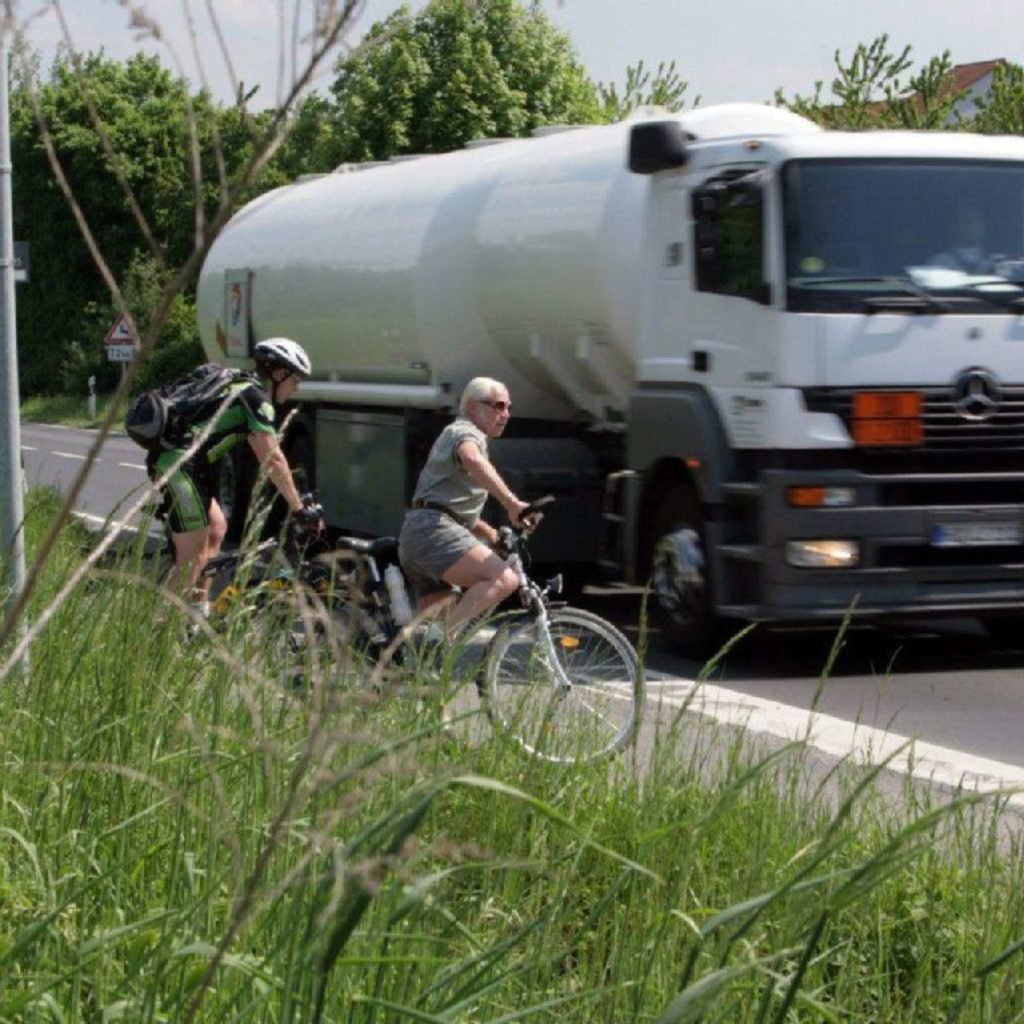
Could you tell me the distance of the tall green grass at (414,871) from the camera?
2.49m

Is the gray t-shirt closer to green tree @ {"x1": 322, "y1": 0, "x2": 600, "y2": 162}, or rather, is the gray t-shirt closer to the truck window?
the truck window

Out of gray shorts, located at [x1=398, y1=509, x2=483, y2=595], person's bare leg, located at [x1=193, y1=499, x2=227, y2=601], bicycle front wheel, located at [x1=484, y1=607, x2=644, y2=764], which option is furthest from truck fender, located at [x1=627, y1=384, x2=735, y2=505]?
bicycle front wheel, located at [x1=484, y1=607, x2=644, y2=764]

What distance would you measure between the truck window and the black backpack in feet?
10.4

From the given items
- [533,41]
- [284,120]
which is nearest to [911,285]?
[284,120]

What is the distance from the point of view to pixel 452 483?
10008 millimetres

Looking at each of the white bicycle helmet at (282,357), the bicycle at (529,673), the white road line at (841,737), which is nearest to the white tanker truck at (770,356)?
the white road line at (841,737)

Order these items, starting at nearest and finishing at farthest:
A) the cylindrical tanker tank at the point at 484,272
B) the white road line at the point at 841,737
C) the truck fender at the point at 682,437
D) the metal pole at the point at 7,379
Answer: the white road line at the point at 841,737 < the metal pole at the point at 7,379 < the truck fender at the point at 682,437 < the cylindrical tanker tank at the point at 484,272

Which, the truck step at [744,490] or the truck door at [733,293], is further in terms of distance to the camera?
the truck door at [733,293]

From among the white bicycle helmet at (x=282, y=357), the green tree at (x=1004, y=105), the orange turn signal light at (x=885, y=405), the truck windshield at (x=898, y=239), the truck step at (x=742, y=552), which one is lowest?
the truck step at (x=742, y=552)

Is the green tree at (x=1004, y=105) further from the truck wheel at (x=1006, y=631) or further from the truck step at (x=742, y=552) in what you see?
the truck step at (x=742, y=552)

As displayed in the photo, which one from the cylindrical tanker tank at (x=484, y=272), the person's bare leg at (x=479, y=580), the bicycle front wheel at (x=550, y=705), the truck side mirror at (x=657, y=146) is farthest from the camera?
the cylindrical tanker tank at (x=484, y=272)

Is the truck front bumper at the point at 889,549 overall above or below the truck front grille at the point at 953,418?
below

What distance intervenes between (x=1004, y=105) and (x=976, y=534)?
20660 millimetres

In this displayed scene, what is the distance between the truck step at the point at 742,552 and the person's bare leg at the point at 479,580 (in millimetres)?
2527
